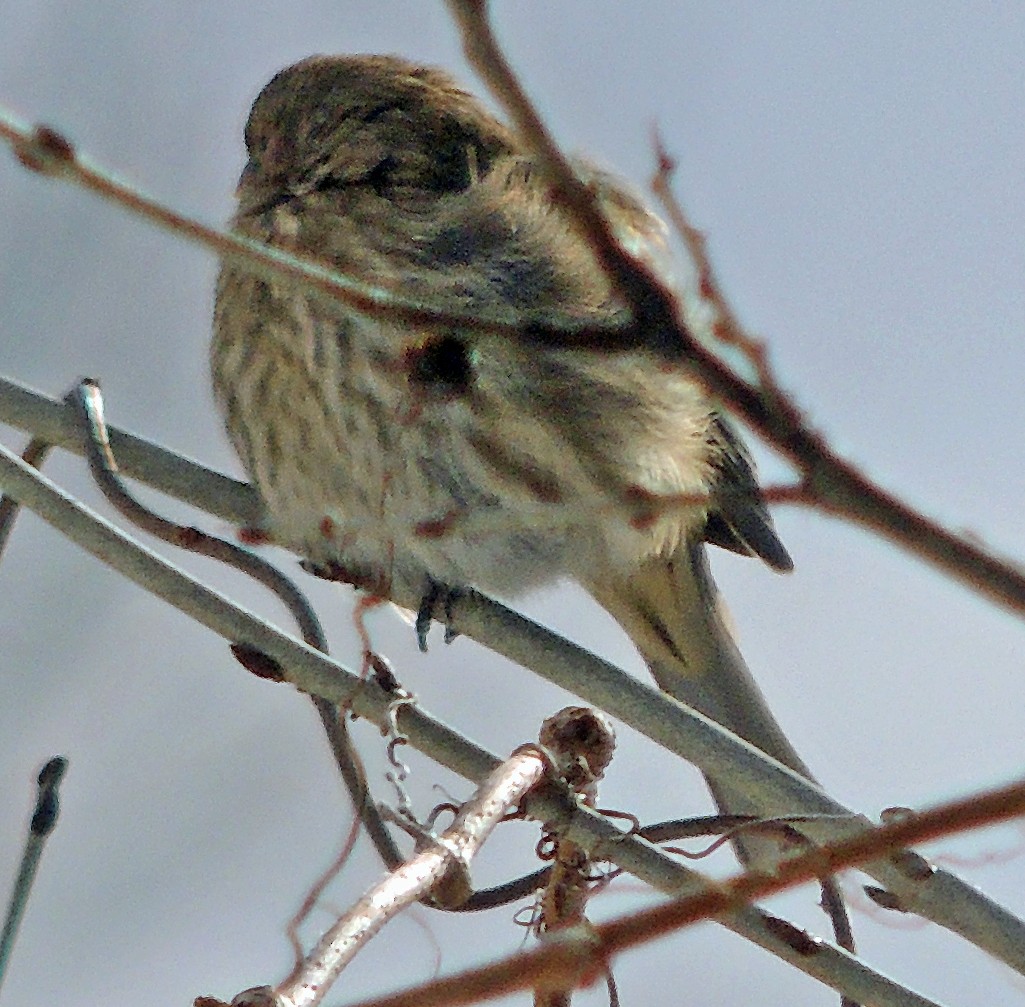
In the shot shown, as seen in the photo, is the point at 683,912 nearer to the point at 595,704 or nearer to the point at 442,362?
the point at 442,362

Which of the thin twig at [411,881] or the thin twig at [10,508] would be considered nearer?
the thin twig at [411,881]

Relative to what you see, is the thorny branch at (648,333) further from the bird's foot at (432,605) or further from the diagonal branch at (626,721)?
the bird's foot at (432,605)

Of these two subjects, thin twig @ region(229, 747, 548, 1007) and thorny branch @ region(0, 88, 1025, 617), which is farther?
thin twig @ region(229, 747, 548, 1007)

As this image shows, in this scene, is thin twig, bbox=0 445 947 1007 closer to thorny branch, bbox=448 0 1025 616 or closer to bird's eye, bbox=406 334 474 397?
bird's eye, bbox=406 334 474 397

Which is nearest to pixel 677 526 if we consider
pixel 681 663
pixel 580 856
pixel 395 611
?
pixel 681 663

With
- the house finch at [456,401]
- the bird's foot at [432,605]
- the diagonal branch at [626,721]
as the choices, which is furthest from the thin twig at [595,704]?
the bird's foot at [432,605]

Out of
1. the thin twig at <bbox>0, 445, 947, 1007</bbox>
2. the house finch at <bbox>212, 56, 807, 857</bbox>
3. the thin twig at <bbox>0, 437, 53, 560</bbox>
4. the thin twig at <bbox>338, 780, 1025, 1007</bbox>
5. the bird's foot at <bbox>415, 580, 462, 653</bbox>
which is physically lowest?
the thin twig at <bbox>338, 780, 1025, 1007</bbox>

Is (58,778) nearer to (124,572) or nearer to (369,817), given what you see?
(124,572)

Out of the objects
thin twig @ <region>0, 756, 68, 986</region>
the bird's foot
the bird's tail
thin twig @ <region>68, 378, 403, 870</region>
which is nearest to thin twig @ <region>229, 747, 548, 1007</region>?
thin twig @ <region>68, 378, 403, 870</region>
